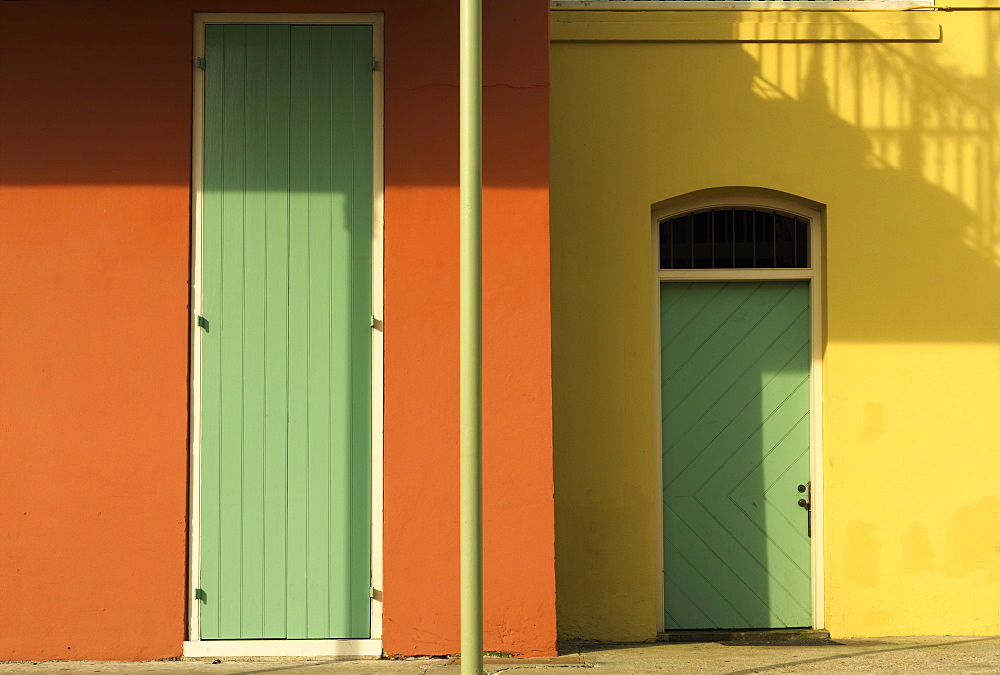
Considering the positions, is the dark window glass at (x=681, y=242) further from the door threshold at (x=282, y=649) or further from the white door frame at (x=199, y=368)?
the door threshold at (x=282, y=649)

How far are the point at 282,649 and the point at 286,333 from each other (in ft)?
6.22

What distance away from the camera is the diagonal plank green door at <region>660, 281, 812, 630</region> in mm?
7121

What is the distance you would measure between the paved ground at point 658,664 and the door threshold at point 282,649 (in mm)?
70

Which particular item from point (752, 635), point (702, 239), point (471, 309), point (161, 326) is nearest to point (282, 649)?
point (161, 326)

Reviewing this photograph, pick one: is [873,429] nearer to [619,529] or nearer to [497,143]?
[619,529]

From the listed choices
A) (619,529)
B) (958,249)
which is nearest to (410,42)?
(619,529)

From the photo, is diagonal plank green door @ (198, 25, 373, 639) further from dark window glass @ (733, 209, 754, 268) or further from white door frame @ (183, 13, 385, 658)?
dark window glass @ (733, 209, 754, 268)

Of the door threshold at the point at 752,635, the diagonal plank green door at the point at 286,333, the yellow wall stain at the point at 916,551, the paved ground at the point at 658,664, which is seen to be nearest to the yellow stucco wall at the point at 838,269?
the yellow wall stain at the point at 916,551

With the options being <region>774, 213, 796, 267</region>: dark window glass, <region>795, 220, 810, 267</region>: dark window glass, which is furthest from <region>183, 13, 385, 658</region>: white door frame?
<region>795, 220, 810, 267</region>: dark window glass

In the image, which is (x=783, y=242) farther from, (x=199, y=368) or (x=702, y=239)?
(x=199, y=368)

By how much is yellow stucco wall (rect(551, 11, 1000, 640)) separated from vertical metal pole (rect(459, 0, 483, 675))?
2138 mm

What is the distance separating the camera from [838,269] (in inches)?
277

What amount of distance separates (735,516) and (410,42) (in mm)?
3838

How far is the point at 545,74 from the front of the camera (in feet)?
20.6
